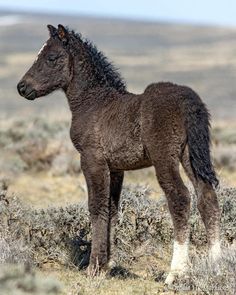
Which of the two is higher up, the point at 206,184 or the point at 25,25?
the point at 25,25

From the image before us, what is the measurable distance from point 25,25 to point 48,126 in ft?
A: 420

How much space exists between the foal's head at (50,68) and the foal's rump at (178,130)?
130cm

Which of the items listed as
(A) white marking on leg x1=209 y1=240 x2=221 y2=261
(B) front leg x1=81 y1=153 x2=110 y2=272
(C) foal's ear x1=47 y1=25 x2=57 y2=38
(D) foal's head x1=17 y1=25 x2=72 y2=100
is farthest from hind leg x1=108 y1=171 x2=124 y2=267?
(C) foal's ear x1=47 y1=25 x2=57 y2=38

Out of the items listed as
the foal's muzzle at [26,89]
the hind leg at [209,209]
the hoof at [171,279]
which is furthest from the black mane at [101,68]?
the hoof at [171,279]

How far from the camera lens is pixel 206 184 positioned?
7934 mm

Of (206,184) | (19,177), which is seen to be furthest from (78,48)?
(19,177)

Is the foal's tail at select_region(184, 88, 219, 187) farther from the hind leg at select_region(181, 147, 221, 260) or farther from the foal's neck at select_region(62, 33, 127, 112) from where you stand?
the foal's neck at select_region(62, 33, 127, 112)

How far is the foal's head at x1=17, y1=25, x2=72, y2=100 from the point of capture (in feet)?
28.7

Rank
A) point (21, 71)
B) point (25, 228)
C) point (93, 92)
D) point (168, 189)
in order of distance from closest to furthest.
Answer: point (168, 189) → point (93, 92) → point (25, 228) → point (21, 71)

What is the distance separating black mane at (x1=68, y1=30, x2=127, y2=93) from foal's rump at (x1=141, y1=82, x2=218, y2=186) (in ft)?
3.46

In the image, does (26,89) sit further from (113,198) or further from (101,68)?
(113,198)

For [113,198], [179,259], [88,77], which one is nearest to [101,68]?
[88,77]

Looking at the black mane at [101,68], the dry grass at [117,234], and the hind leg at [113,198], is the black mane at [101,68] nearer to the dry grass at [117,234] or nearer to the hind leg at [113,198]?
the hind leg at [113,198]

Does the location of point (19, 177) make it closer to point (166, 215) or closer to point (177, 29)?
point (166, 215)
